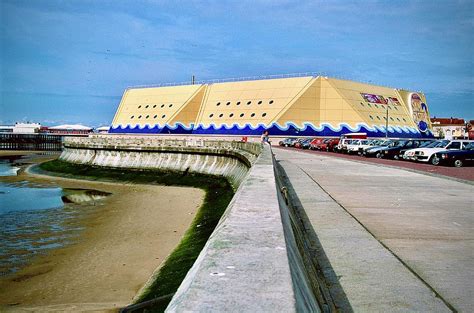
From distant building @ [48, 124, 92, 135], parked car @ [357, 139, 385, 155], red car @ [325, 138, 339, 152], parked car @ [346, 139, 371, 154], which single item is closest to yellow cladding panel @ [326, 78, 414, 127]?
red car @ [325, 138, 339, 152]

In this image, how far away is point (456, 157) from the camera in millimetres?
28438

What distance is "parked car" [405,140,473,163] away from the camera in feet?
96.7

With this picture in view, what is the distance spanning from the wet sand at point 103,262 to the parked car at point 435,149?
1557cm

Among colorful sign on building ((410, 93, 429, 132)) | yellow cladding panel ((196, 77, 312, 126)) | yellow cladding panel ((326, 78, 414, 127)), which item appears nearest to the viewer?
yellow cladding panel ((326, 78, 414, 127))

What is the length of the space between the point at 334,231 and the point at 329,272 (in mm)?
2422

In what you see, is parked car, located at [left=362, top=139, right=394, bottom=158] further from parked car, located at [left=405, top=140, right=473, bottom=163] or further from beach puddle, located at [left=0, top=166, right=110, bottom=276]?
beach puddle, located at [left=0, top=166, right=110, bottom=276]

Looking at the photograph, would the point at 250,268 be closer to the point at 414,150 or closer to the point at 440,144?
the point at 414,150

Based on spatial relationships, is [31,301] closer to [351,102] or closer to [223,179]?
[223,179]

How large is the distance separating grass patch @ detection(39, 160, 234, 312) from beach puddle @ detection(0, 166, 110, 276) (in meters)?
3.82

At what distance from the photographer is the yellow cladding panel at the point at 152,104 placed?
282 feet

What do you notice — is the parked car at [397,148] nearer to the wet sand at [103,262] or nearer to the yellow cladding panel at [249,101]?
the wet sand at [103,262]

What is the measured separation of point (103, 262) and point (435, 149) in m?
24.1

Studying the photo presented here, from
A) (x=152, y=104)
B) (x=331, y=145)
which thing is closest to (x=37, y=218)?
(x=331, y=145)

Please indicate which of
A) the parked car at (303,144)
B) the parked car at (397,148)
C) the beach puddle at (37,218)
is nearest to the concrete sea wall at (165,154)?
the beach puddle at (37,218)
